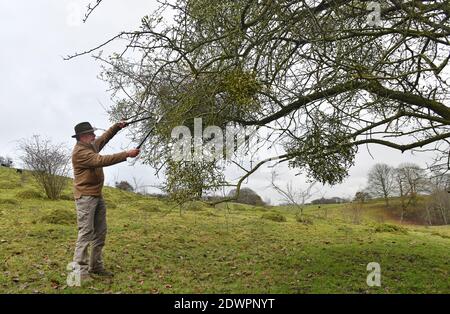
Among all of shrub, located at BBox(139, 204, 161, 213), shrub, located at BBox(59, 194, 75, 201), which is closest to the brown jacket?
shrub, located at BBox(139, 204, 161, 213)

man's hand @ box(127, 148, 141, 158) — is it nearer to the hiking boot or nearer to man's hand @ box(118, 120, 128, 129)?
man's hand @ box(118, 120, 128, 129)

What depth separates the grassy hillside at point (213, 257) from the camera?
6008 millimetres

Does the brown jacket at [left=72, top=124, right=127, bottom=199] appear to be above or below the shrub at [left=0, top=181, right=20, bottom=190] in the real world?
below

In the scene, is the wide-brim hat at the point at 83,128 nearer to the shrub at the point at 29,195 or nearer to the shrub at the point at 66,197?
the shrub at the point at 29,195

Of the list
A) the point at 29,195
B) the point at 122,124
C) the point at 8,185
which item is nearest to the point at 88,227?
the point at 122,124

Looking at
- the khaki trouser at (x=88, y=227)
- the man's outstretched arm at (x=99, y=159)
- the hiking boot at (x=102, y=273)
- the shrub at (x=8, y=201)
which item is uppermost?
the shrub at (x=8, y=201)

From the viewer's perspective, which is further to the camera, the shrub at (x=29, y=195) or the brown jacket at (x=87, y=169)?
the shrub at (x=29, y=195)

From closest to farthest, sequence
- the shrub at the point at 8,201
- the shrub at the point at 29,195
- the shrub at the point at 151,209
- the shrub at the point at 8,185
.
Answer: the shrub at the point at 8,201, the shrub at the point at 151,209, the shrub at the point at 29,195, the shrub at the point at 8,185

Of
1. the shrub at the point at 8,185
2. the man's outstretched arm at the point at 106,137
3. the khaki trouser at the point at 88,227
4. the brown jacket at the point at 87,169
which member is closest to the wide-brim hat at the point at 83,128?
the brown jacket at the point at 87,169

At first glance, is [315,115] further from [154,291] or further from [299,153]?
[154,291]

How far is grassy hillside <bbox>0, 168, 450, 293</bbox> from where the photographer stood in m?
6.01

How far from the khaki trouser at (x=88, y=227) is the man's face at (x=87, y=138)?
76 cm

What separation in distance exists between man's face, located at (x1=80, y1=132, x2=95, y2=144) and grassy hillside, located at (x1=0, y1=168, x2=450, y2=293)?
1705mm
